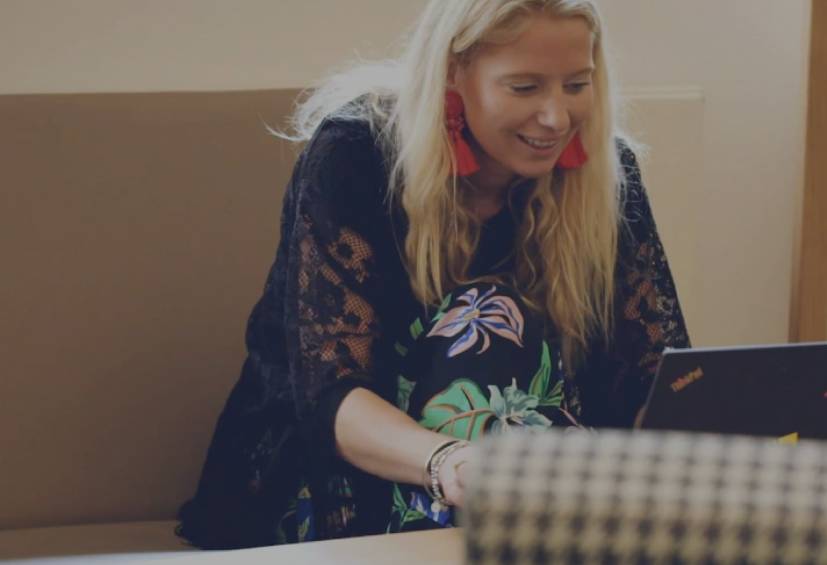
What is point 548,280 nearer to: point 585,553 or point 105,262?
point 105,262

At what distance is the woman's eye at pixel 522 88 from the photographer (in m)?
1.39

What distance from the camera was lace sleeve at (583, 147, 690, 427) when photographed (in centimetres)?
150

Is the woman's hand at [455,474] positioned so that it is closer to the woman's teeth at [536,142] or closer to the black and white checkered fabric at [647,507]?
the woman's teeth at [536,142]

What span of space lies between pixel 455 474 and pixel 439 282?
1.09 ft

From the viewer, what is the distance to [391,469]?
1248mm

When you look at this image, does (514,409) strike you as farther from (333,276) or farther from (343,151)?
(343,151)

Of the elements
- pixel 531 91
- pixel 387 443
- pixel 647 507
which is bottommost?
pixel 387 443

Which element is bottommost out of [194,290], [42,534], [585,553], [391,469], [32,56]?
[42,534]

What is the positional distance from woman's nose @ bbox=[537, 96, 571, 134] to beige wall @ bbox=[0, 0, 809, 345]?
0.73 meters

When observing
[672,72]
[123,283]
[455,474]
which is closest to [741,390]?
[455,474]

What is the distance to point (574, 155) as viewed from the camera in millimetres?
1488

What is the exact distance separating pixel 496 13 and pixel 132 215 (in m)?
0.53

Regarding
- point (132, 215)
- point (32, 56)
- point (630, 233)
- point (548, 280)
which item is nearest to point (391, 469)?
point (548, 280)

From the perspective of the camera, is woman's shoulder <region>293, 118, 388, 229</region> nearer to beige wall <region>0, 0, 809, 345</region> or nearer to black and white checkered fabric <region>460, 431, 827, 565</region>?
beige wall <region>0, 0, 809, 345</region>
